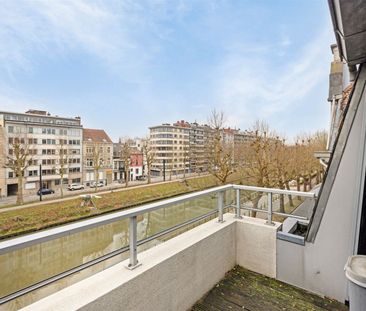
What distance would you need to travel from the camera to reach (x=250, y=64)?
418 inches

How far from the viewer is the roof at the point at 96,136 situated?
31378mm

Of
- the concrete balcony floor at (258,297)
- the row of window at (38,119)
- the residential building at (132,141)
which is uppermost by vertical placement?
the row of window at (38,119)

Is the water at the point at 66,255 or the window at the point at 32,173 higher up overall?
the water at the point at 66,255

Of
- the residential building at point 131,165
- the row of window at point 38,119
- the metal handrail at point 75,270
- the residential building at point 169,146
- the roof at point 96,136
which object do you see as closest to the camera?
the metal handrail at point 75,270

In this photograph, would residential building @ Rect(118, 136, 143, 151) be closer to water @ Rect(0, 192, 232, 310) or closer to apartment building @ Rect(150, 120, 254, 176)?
apartment building @ Rect(150, 120, 254, 176)

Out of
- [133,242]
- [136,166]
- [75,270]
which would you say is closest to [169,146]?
[136,166]

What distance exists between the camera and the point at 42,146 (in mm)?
26328

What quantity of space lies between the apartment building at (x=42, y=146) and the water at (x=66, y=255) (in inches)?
899

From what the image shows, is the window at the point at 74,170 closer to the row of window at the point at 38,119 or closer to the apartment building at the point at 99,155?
the apartment building at the point at 99,155

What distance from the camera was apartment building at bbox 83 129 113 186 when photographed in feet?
95.0

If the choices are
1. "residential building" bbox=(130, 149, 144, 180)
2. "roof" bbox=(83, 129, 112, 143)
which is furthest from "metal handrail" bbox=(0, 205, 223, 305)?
"residential building" bbox=(130, 149, 144, 180)

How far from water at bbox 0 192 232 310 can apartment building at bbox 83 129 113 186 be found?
28094 mm

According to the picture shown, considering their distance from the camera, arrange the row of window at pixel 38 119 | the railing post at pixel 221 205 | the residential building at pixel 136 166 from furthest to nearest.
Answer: the residential building at pixel 136 166 → the row of window at pixel 38 119 → the railing post at pixel 221 205

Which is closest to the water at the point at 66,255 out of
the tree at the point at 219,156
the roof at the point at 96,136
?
the tree at the point at 219,156
